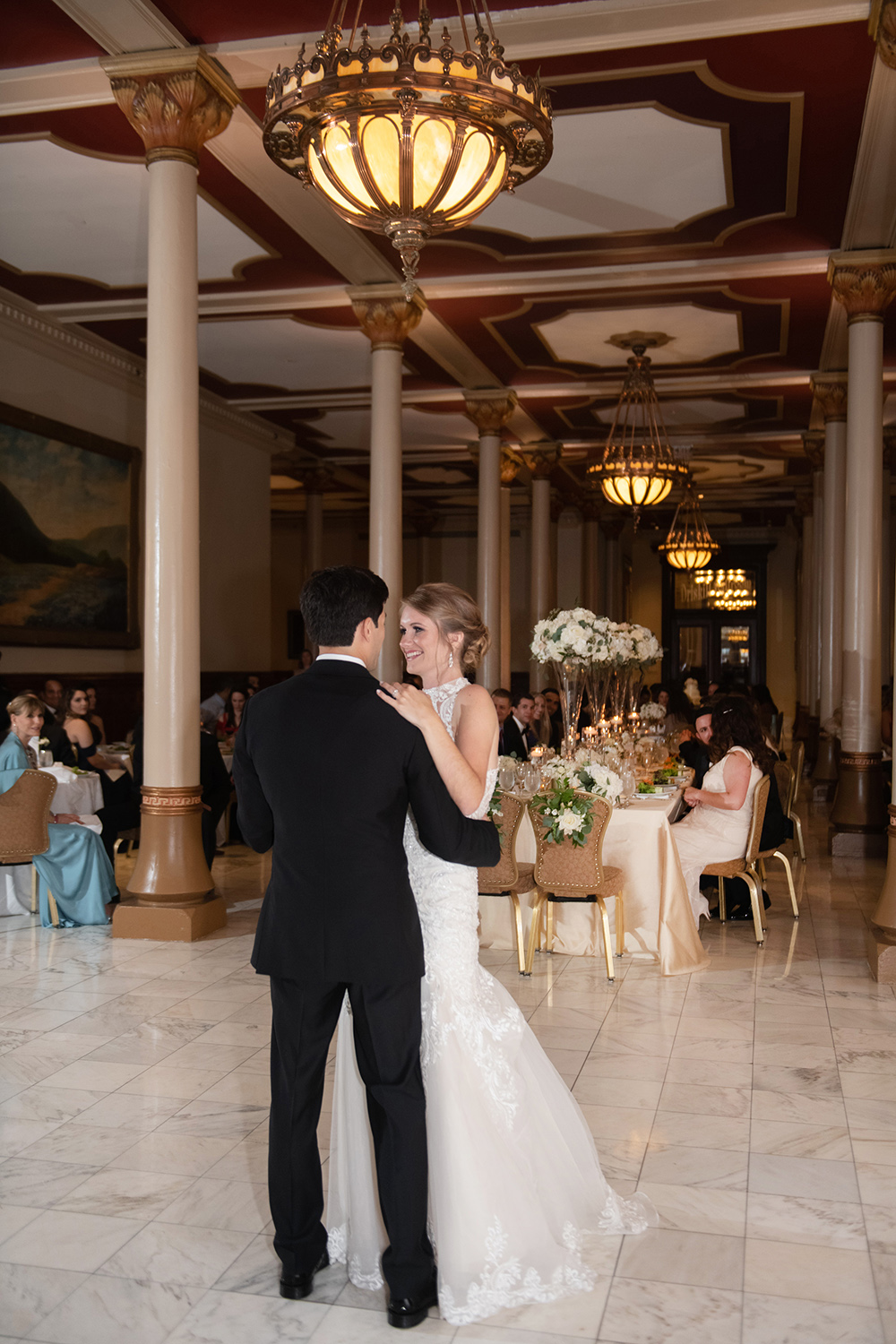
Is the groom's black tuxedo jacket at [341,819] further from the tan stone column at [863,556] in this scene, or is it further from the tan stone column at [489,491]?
the tan stone column at [489,491]

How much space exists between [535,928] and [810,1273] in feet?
11.1

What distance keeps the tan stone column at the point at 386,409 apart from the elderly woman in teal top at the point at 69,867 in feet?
11.9

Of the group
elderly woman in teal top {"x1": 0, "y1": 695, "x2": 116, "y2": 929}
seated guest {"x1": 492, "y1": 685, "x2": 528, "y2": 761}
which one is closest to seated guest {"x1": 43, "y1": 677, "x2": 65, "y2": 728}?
elderly woman in teal top {"x1": 0, "y1": 695, "x2": 116, "y2": 929}

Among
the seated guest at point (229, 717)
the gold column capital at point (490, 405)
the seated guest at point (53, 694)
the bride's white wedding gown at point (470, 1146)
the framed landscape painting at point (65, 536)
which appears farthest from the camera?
the gold column capital at point (490, 405)

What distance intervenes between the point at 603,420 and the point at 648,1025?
11.3 meters

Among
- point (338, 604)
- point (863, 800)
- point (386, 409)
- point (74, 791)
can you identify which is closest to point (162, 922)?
point (74, 791)

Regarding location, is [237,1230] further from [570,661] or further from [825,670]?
[825,670]

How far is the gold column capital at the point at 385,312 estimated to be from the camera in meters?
9.76

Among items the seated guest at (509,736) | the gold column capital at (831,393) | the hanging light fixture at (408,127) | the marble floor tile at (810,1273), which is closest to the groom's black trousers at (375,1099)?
the marble floor tile at (810,1273)

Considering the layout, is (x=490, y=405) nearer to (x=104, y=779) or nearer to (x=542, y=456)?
(x=542, y=456)

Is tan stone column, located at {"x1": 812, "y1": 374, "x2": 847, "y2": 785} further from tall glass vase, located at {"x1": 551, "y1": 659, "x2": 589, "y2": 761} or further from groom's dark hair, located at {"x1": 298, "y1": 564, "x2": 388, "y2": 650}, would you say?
groom's dark hair, located at {"x1": 298, "y1": 564, "x2": 388, "y2": 650}

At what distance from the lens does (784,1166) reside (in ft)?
11.9

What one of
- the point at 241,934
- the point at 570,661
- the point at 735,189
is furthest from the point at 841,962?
the point at 735,189

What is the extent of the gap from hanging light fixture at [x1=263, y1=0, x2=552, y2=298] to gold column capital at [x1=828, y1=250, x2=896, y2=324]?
564 centimetres
